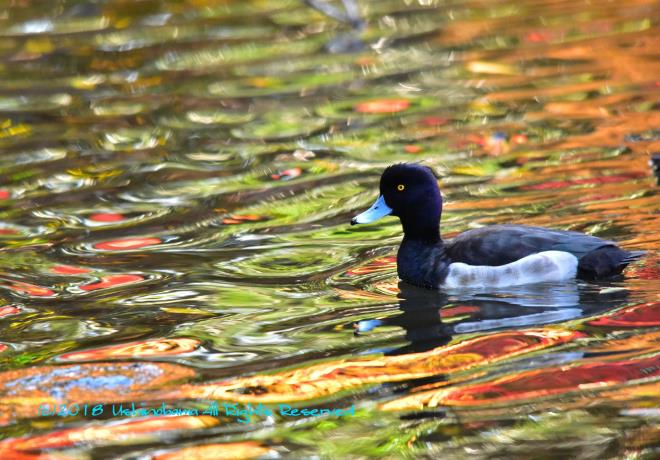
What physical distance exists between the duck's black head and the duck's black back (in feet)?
1.49

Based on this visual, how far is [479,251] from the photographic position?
9438 mm

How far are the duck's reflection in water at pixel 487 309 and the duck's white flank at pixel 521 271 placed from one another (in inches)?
2.6

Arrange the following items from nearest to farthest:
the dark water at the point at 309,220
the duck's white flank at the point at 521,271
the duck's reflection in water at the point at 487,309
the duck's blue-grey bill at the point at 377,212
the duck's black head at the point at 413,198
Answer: the dark water at the point at 309,220 < the duck's reflection in water at the point at 487,309 < the duck's white flank at the point at 521,271 < the duck's black head at the point at 413,198 < the duck's blue-grey bill at the point at 377,212

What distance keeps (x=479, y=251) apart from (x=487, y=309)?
0.67m

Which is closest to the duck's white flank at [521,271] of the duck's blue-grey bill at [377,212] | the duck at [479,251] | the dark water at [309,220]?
the duck at [479,251]

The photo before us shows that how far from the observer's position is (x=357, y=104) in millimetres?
15430

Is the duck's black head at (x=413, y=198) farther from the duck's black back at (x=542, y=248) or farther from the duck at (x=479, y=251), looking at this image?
the duck's black back at (x=542, y=248)

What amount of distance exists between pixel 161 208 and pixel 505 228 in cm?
388

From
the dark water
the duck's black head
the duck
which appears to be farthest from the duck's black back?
the duck's black head

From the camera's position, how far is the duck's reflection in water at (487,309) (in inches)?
331

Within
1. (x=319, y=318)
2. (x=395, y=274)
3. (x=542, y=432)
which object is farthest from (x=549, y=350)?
(x=395, y=274)

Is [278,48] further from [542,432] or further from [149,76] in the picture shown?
[542,432]

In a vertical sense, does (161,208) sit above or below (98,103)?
below

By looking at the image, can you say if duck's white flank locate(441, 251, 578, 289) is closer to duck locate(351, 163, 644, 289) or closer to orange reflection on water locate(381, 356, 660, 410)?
duck locate(351, 163, 644, 289)
